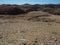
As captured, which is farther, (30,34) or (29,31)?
(29,31)

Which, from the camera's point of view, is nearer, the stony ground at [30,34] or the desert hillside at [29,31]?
the stony ground at [30,34]

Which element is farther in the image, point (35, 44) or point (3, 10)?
point (3, 10)

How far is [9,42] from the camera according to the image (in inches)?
361

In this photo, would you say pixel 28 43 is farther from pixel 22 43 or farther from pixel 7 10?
pixel 7 10

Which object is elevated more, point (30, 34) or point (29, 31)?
point (30, 34)

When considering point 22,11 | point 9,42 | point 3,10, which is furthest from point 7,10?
point 9,42

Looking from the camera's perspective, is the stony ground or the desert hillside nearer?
the stony ground

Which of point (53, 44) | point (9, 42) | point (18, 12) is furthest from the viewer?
point (18, 12)

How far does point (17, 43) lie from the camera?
29.2 ft

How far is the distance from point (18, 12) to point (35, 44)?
22.1 meters

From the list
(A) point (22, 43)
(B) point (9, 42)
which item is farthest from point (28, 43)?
(B) point (9, 42)

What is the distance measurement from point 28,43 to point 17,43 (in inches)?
23.5

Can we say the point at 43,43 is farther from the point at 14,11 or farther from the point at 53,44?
the point at 14,11

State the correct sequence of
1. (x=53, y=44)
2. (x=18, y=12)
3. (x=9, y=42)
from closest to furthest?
(x=53, y=44), (x=9, y=42), (x=18, y=12)
